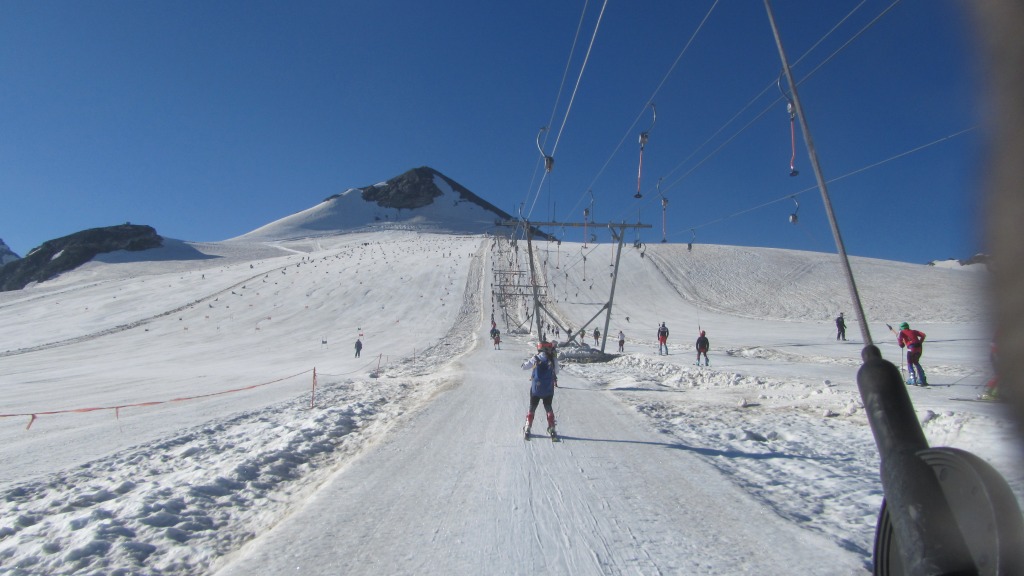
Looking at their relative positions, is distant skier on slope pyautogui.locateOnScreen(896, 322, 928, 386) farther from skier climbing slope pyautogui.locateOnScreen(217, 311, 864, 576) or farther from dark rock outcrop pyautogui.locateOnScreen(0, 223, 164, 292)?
dark rock outcrop pyautogui.locateOnScreen(0, 223, 164, 292)

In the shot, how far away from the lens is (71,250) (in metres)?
130

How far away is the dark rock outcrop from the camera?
12506 cm

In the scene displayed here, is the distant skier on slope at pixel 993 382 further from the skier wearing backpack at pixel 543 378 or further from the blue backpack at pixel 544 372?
the blue backpack at pixel 544 372

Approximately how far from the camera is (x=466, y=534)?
548cm

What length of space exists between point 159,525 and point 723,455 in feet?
25.2

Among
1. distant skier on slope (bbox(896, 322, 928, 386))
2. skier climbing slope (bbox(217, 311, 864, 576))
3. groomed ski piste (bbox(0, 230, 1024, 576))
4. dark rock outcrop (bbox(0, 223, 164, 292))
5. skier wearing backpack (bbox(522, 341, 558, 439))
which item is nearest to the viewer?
skier climbing slope (bbox(217, 311, 864, 576))

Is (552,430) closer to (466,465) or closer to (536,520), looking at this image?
(466,465)

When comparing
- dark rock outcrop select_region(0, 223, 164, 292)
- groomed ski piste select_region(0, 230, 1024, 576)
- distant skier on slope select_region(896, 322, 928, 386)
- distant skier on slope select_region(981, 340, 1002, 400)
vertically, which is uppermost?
dark rock outcrop select_region(0, 223, 164, 292)

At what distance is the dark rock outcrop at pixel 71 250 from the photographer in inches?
4924

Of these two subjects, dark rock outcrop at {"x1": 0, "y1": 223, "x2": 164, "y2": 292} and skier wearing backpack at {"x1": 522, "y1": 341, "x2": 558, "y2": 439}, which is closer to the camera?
skier wearing backpack at {"x1": 522, "y1": 341, "x2": 558, "y2": 439}

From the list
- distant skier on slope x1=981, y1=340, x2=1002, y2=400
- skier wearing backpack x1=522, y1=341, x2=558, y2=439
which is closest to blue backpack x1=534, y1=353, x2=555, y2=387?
skier wearing backpack x1=522, y1=341, x2=558, y2=439

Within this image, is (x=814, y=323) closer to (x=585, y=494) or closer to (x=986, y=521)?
(x=585, y=494)

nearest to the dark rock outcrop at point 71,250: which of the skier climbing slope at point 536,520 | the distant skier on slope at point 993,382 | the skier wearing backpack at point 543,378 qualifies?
the skier wearing backpack at point 543,378

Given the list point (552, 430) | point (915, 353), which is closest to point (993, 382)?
point (552, 430)
